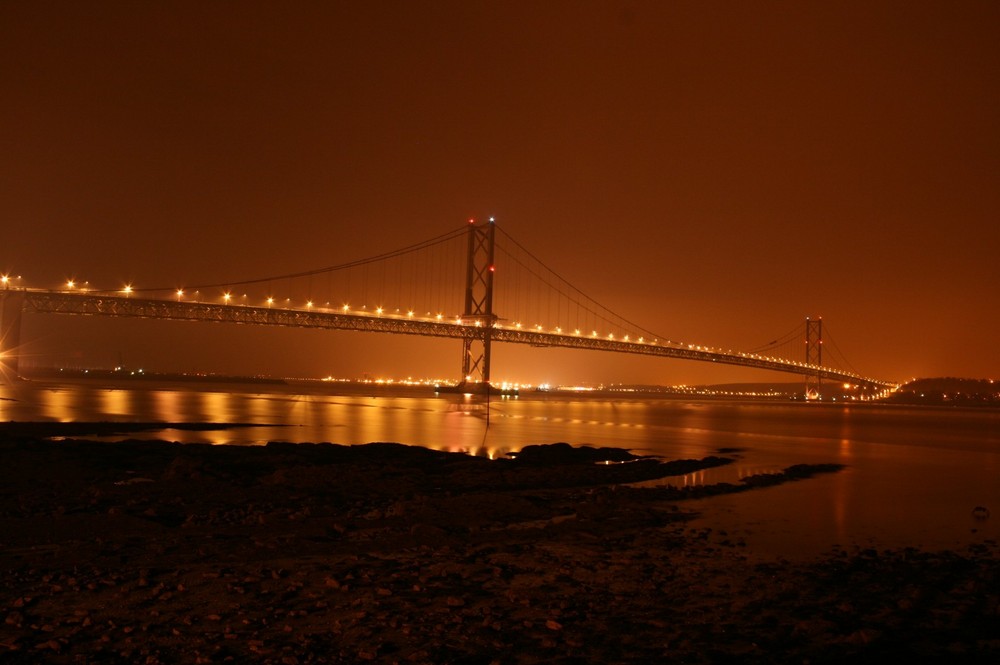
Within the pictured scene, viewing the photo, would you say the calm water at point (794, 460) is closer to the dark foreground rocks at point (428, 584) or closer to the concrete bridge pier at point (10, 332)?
the dark foreground rocks at point (428, 584)

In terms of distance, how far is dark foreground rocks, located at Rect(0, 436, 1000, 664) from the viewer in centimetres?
451

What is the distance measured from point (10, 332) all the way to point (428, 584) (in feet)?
196

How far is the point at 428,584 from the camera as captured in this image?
5.74 metres

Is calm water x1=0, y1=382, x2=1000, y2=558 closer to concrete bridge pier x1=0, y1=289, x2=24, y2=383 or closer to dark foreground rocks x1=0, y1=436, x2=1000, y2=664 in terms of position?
dark foreground rocks x1=0, y1=436, x2=1000, y2=664

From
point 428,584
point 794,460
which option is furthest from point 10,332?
point 428,584

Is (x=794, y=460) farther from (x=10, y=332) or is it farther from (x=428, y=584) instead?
(x=10, y=332)

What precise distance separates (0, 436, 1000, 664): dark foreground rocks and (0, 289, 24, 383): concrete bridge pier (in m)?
51.8

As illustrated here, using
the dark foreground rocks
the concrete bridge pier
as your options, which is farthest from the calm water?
the concrete bridge pier

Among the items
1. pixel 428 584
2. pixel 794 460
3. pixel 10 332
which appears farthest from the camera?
pixel 10 332

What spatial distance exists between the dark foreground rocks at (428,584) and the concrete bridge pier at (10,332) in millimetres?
51787

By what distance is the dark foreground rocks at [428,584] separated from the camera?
4.51 meters

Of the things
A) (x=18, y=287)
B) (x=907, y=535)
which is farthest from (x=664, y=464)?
(x=18, y=287)

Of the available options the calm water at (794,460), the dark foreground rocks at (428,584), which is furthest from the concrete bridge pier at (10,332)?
the dark foreground rocks at (428,584)

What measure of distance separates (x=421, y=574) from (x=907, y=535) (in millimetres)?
6421
